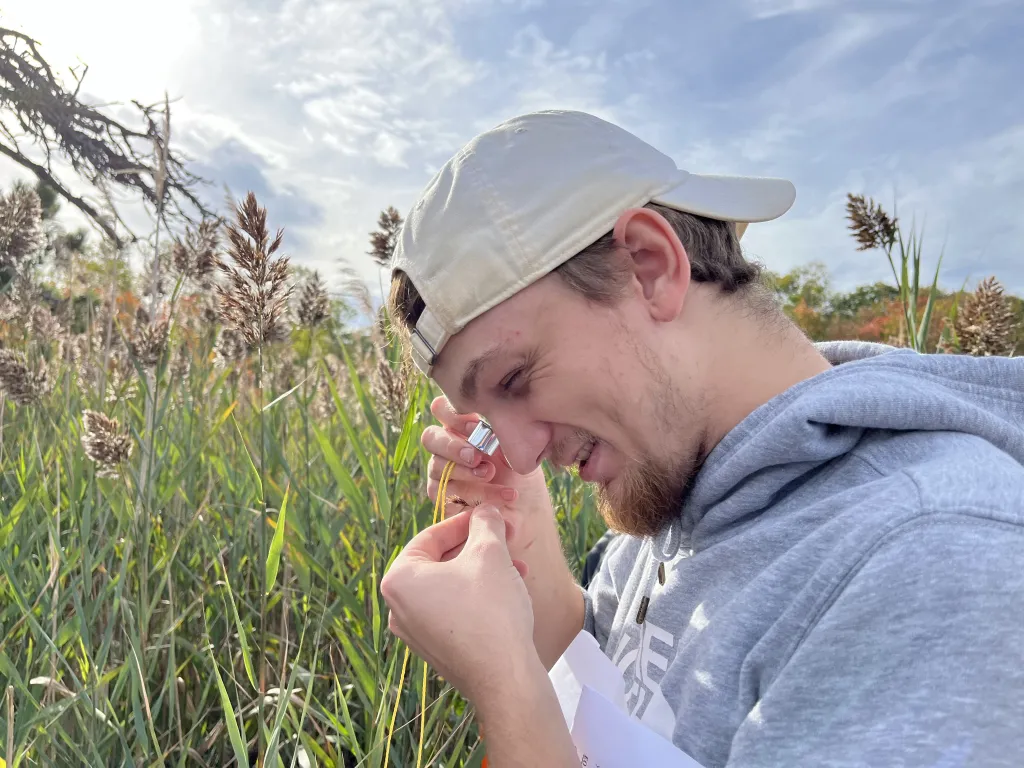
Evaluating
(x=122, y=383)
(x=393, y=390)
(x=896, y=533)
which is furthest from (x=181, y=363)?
(x=896, y=533)

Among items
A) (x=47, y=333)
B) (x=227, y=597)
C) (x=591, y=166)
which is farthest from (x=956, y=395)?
(x=47, y=333)

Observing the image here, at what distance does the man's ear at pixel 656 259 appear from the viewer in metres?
1.28

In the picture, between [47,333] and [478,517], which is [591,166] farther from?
[47,333]

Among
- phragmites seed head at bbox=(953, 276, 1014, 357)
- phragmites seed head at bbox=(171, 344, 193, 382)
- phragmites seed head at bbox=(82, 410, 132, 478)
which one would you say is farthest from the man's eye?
phragmites seed head at bbox=(171, 344, 193, 382)

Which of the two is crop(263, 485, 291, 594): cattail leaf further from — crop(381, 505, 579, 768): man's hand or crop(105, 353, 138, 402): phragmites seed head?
crop(105, 353, 138, 402): phragmites seed head

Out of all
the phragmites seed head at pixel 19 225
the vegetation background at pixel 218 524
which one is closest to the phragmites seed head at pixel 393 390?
the vegetation background at pixel 218 524

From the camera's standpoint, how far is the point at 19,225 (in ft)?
9.34

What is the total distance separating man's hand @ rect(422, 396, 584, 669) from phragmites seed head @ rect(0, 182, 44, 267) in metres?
2.16

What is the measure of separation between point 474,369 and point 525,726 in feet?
2.08

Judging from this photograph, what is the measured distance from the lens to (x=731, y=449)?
1189 mm

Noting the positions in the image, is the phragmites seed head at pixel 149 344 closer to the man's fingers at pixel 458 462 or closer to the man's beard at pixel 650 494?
the man's fingers at pixel 458 462

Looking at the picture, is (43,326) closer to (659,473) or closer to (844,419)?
(659,473)

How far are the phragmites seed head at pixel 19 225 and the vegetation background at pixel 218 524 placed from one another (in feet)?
0.05

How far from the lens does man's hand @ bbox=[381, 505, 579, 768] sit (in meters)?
1.04
